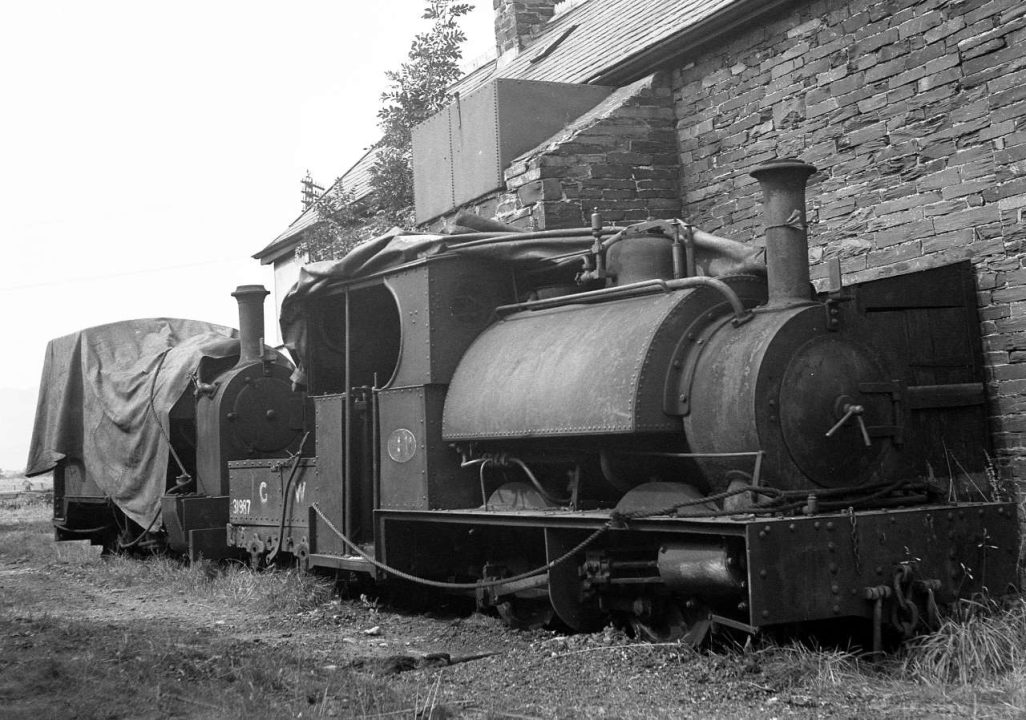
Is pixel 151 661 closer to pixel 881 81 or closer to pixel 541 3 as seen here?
pixel 881 81

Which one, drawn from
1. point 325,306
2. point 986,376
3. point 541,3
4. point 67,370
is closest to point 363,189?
point 541,3

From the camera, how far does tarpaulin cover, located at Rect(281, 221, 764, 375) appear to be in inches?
281

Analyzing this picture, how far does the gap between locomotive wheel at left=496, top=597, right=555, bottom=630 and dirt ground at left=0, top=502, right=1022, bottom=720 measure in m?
0.12

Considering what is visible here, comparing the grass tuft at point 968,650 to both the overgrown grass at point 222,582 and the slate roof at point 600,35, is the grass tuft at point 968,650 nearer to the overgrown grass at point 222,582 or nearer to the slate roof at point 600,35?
the overgrown grass at point 222,582

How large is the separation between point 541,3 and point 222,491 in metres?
10.7

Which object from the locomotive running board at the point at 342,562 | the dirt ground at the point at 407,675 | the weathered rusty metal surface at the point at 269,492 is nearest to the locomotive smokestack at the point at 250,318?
the weathered rusty metal surface at the point at 269,492

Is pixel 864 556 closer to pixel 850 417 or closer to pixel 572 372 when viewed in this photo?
pixel 850 417

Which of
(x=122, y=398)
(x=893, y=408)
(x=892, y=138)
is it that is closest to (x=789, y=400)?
(x=893, y=408)

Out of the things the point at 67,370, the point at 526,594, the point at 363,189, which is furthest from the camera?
the point at 363,189

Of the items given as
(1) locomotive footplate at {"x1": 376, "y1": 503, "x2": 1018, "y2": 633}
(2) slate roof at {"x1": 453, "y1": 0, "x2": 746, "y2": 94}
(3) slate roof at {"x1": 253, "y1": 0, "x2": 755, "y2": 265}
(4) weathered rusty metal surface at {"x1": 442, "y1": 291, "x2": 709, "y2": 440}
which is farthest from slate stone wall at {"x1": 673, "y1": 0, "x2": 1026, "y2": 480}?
(4) weathered rusty metal surface at {"x1": 442, "y1": 291, "x2": 709, "y2": 440}

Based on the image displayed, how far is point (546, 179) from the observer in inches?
443

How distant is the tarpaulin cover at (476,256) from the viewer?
7.12m

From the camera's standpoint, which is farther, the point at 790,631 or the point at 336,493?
the point at 336,493

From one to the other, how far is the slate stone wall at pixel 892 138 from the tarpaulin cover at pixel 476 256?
90.3 inches
